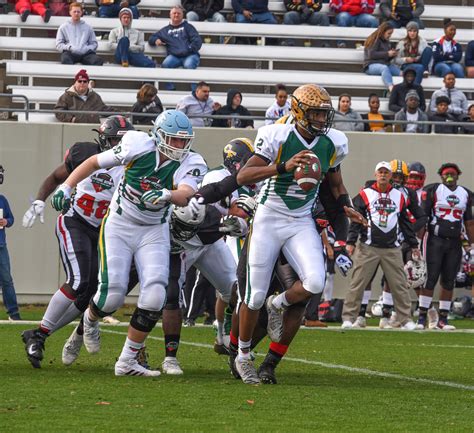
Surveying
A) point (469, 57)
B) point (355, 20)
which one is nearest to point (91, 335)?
point (469, 57)

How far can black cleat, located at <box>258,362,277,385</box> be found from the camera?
7.66 metres

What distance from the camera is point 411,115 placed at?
57.0ft

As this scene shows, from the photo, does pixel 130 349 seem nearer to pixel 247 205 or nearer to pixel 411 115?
pixel 247 205

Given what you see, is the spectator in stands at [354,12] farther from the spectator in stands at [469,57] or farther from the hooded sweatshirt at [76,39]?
the hooded sweatshirt at [76,39]

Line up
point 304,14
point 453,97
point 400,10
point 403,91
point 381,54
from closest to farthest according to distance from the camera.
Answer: point 403,91 → point 453,97 → point 381,54 → point 304,14 → point 400,10

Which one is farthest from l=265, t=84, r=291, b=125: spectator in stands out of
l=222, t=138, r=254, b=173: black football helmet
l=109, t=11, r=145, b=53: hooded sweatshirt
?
l=222, t=138, r=254, b=173: black football helmet

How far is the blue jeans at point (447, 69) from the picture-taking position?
1925 cm

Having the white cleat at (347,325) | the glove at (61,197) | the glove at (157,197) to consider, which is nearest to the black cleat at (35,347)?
the glove at (61,197)

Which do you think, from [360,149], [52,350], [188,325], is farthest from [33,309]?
[52,350]

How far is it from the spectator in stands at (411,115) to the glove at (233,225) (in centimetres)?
907

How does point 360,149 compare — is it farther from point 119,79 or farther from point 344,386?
point 344,386

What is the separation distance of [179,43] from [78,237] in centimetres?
1019

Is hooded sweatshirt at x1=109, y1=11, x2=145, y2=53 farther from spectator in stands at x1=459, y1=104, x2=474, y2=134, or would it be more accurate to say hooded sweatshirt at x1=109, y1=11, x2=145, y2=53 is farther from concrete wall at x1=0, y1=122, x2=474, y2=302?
spectator in stands at x1=459, y1=104, x2=474, y2=134

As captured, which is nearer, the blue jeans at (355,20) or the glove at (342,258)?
the glove at (342,258)
